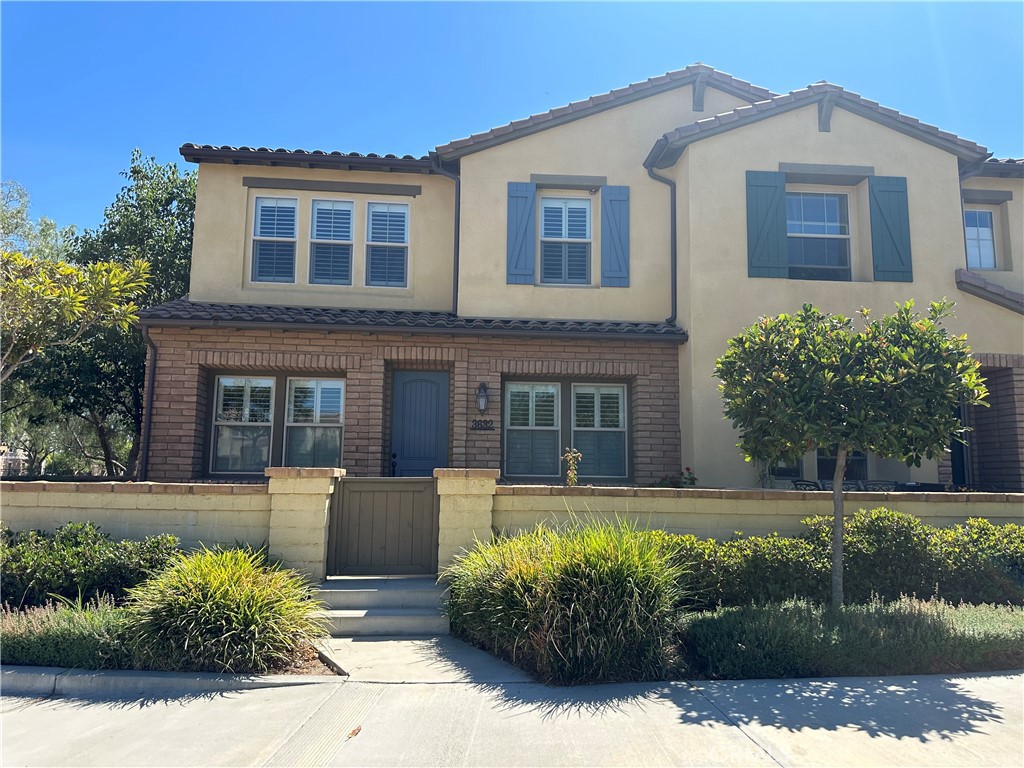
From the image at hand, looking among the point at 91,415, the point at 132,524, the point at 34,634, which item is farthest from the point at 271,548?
the point at 91,415

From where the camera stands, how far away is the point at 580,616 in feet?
18.7

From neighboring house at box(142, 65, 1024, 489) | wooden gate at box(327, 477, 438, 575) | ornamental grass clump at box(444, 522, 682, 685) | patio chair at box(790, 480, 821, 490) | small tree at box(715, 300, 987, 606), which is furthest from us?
neighboring house at box(142, 65, 1024, 489)

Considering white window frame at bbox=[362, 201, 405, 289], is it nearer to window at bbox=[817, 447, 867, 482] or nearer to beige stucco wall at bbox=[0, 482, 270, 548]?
beige stucco wall at bbox=[0, 482, 270, 548]

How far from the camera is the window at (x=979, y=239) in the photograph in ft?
41.2

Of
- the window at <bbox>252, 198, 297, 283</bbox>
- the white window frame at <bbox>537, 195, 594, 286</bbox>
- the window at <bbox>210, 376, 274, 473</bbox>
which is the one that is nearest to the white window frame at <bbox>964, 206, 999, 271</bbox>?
the white window frame at <bbox>537, 195, 594, 286</bbox>

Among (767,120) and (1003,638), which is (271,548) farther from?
(767,120)

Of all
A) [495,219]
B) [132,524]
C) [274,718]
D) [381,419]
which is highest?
[495,219]

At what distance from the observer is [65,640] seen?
5918 mm

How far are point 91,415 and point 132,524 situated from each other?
11.9 m

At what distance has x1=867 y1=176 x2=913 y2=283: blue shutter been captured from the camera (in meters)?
11.0

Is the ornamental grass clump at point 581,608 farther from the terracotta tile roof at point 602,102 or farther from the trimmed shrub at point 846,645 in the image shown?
the terracotta tile roof at point 602,102

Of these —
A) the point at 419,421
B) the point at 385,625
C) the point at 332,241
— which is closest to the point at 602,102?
the point at 332,241

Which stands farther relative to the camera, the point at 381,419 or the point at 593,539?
the point at 381,419

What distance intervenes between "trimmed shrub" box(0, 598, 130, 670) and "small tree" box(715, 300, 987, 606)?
599cm
